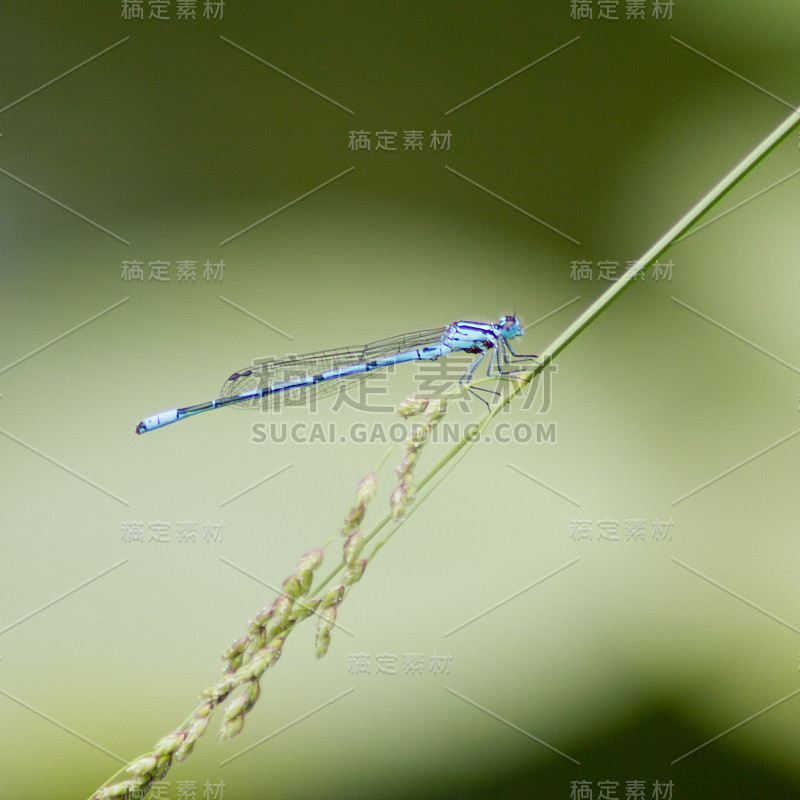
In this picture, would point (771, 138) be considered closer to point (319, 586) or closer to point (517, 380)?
point (517, 380)

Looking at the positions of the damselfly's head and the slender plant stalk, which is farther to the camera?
the damselfly's head

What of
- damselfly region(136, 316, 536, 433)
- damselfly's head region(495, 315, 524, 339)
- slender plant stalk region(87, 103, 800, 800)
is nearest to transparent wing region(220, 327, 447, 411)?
damselfly region(136, 316, 536, 433)

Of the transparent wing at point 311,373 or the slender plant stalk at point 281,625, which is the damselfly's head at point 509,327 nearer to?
the transparent wing at point 311,373

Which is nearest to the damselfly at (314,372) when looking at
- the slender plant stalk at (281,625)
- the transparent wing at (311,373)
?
the transparent wing at (311,373)

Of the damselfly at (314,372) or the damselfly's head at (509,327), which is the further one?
the damselfly at (314,372)

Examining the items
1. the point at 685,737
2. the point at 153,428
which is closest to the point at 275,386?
the point at 153,428

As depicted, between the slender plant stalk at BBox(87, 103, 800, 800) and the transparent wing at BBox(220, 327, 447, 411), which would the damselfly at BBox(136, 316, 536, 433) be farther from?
the slender plant stalk at BBox(87, 103, 800, 800)
